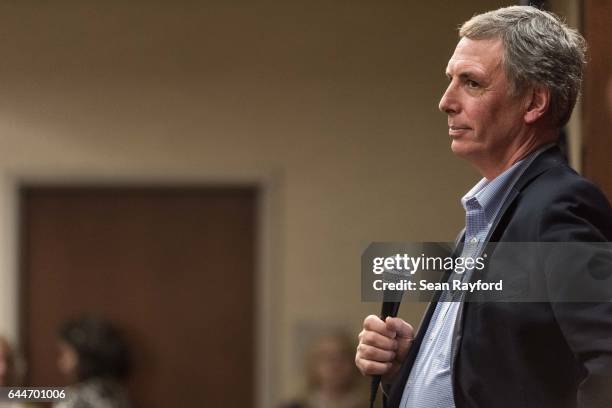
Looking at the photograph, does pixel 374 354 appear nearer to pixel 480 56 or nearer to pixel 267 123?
pixel 480 56

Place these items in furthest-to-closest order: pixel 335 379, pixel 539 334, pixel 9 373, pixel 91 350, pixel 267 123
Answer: pixel 267 123
pixel 91 350
pixel 335 379
pixel 9 373
pixel 539 334

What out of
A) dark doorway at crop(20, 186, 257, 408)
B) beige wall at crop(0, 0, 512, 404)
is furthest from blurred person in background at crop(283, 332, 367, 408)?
dark doorway at crop(20, 186, 257, 408)

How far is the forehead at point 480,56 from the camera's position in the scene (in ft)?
2.57

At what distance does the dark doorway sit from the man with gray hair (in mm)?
1431

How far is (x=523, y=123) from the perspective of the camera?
789 mm

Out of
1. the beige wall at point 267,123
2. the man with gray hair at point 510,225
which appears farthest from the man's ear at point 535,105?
the beige wall at point 267,123

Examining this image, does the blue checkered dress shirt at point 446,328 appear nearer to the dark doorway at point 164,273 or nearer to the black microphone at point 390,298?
the black microphone at point 390,298

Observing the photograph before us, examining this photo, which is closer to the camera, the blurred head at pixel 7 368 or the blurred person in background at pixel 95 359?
the blurred head at pixel 7 368

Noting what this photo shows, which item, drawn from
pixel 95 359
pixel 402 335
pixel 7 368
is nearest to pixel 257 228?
pixel 95 359

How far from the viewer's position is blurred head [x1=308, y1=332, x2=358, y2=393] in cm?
135

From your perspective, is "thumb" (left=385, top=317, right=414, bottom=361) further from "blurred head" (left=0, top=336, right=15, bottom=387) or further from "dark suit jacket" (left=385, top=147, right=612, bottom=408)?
"blurred head" (left=0, top=336, right=15, bottom=387)

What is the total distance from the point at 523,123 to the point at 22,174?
5.08 ft

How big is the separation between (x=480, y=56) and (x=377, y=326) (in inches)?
8.6

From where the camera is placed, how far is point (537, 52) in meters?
0.78
